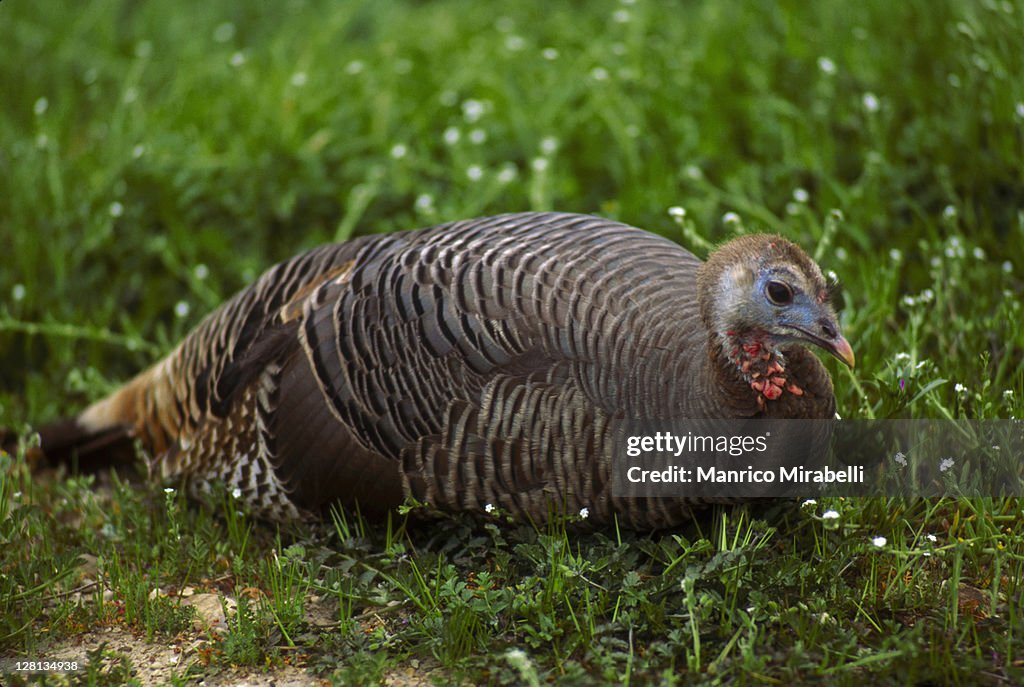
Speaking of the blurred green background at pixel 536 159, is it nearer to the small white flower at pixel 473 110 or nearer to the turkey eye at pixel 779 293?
the small white flower at pixel 473 110

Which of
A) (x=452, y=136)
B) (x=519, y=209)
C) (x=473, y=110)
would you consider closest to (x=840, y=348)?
(x=519, y=209)

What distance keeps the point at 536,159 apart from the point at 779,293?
2.41m

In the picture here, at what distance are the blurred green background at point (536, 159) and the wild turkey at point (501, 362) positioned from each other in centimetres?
85

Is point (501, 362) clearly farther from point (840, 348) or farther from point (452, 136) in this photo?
point (452, 136)

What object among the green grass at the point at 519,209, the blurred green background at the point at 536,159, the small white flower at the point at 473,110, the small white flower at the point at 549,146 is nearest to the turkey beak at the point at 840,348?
the green grass at the point at 519,209

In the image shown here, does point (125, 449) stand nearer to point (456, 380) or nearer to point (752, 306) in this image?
point (456, 380)

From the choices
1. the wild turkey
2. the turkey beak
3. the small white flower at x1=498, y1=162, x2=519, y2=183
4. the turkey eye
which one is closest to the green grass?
the small white flower at x1=498, y1=162, x2=519, y2=183

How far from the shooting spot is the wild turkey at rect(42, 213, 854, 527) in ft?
10.6

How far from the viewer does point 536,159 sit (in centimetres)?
539

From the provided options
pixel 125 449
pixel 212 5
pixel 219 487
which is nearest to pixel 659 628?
pixel 219 487

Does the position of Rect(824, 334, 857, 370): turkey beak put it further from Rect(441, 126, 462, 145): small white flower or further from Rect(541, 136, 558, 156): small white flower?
Rect(441, 126, 462, 145): small white flower

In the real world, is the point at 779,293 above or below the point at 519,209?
above

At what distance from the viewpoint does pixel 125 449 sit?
14.6ft

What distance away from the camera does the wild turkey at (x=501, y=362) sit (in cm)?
322
